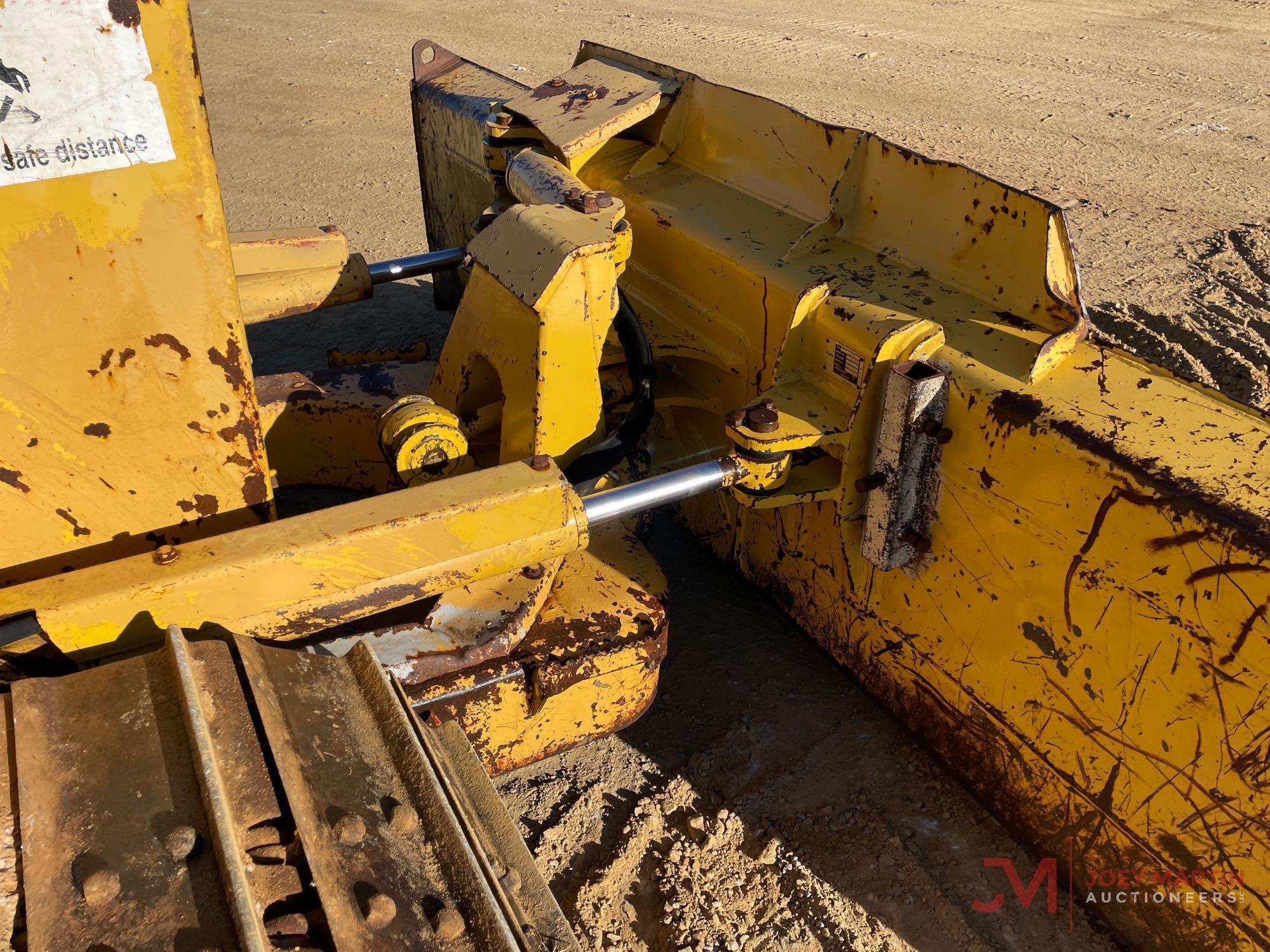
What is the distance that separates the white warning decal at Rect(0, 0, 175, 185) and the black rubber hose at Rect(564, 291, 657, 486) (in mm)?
1055

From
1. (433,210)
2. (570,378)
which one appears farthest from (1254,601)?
(433,210)

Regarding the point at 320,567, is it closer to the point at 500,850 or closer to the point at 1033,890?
the point at 500,850

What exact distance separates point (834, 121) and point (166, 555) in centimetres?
635

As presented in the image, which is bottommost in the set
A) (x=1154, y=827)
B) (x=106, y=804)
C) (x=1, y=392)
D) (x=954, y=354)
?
(x=1154, y=827)

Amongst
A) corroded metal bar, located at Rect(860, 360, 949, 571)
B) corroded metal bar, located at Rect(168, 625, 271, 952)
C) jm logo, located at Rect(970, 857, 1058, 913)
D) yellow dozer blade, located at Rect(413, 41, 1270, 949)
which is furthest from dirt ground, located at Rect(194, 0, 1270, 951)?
corroded metal bar, located at Rect(168, 625, 271, 952)

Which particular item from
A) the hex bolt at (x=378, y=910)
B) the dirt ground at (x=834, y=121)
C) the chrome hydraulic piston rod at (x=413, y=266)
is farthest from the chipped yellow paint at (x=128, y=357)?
the chrome hydraulic piston rod at (x=413, y=266)

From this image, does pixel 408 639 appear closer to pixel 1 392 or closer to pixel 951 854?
pixel 1 392

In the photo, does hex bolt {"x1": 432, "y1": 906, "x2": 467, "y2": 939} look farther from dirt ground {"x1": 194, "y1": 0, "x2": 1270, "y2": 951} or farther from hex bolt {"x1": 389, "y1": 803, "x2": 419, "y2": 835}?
dirt ground {"x1": 194, "y1": 0, "x2": 1270, "y2": 951}

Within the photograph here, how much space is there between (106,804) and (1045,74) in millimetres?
8617

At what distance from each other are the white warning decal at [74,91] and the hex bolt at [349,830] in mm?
894

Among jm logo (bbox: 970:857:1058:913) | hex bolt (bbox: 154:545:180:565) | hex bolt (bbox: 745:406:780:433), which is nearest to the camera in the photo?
hex bolt (bbox: 154:545:180:565)

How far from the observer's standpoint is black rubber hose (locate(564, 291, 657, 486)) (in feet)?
6.98

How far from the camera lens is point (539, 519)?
159cm

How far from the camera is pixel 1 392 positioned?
1278mm
